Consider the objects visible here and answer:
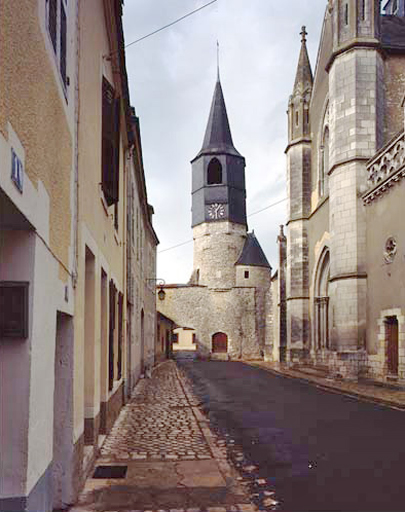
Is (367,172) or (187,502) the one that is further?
(367,172)

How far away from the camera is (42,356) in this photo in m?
3.75

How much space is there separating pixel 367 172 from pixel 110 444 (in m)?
15.3

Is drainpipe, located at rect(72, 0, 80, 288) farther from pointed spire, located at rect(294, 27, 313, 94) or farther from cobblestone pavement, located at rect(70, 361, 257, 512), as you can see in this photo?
pointed spire, located at rect(294, 27, 313, 94)

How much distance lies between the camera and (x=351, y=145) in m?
21.6

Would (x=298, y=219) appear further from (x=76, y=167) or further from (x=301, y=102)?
(x=76, y=167)

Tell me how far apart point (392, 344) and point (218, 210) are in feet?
126

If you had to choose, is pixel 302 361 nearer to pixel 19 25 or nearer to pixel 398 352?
pixel 398 352

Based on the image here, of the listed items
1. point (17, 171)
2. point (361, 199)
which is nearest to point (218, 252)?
point (361, 199)

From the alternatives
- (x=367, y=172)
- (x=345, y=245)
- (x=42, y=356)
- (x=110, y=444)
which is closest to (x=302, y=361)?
(x=345, y=245)

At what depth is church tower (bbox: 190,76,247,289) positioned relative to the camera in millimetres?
55594

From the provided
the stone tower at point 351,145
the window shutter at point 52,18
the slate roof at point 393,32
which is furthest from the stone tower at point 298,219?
the window shutter at point 52,18

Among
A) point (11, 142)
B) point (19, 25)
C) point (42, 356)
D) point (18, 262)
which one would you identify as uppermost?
point (19, 25)

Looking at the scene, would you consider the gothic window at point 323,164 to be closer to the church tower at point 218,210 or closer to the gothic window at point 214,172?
the church tower at point 218,210

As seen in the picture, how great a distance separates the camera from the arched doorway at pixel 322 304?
26.4 m
